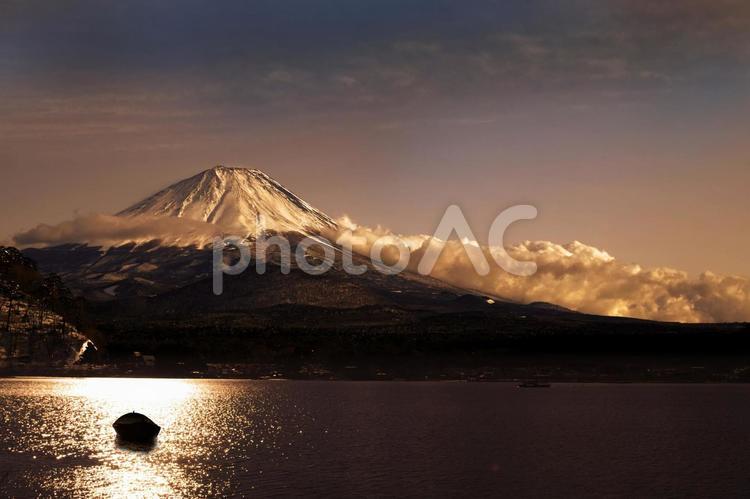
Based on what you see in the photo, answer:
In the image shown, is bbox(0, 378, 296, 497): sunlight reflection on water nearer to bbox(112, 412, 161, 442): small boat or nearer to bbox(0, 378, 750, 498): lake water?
bbox(0, 378, 750, 498): lake water

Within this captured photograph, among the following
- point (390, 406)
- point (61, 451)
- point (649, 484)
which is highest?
point (390, 406)

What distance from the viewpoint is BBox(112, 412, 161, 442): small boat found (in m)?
101

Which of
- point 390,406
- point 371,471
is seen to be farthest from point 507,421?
point 371,471

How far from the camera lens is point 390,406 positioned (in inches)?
6245

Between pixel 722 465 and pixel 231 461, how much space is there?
4881 cm

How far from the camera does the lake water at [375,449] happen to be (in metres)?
71.4

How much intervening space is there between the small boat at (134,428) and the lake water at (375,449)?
191cm

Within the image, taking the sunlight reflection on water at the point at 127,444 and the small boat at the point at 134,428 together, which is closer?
the sunlight reflection on water at the point at 127,444

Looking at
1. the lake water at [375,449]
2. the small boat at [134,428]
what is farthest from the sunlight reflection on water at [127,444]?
the small boat at [134,428]

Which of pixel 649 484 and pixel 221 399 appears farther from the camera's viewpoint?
pixel 221 399

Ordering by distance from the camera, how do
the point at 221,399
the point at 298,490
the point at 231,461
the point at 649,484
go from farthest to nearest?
the point at 221,399, the point at 231,461, the point at 649,484, the point at 298,490

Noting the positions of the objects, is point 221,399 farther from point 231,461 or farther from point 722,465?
point 722,465

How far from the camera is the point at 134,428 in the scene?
332 feet

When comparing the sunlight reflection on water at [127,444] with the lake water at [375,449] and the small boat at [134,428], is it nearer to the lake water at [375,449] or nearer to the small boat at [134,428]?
the lake water at [375,449]
